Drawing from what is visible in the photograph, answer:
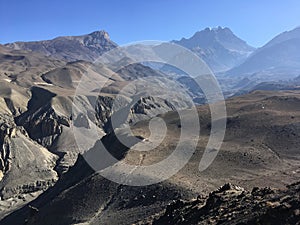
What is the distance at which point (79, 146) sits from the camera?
400 ft

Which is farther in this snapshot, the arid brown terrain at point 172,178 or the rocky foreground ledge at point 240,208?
the arid brown terrain at point 172,178

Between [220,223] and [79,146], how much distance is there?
3909 inches

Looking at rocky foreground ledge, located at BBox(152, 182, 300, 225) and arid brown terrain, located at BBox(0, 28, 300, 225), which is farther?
arid brown terrain, located at BBox(0, 28, 300, 225)

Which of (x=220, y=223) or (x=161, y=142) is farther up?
(x=220, y=223)

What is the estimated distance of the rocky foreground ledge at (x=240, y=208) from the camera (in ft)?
70.3

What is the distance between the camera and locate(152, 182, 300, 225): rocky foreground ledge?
2142 cm

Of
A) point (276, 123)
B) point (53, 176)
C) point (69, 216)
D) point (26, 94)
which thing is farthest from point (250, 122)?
point (26, 94)

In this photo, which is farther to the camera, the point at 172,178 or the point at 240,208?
the point at 172,178

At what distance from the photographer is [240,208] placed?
26.8m

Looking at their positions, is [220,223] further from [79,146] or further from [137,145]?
[79,146]

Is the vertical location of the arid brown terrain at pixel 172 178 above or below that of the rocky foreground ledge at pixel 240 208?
below

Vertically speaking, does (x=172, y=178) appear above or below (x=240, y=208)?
below

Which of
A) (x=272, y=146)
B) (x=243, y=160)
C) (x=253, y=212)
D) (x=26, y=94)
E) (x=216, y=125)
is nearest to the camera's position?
(x=253, y=212)

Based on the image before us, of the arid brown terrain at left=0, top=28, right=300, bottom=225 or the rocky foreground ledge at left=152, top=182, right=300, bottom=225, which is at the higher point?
the rocky foreground ledge at left=152, top=182, right=300, bottom=225
